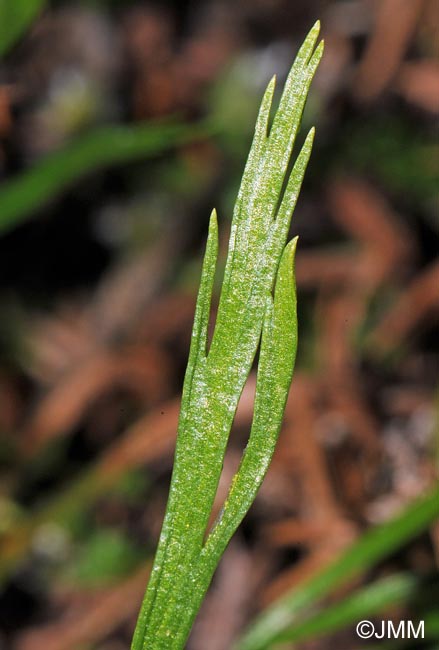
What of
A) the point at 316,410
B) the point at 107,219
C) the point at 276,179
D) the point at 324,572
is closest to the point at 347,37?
the point at 107,219

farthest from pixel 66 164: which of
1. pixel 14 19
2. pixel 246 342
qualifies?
pixel 246 342

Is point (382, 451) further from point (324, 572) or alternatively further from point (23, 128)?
point (23, 128)

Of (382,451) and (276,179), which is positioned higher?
(382,451)

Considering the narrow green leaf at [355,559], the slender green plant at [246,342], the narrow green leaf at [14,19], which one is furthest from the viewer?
the narrow green leaf at [14,19]

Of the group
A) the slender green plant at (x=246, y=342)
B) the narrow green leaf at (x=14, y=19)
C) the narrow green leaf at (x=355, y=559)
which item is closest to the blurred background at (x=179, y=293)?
the narrow green leaf at (x=14, y=19)

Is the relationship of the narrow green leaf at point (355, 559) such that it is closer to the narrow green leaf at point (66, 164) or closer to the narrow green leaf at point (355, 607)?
the narrow green leaf at point (355, 607)

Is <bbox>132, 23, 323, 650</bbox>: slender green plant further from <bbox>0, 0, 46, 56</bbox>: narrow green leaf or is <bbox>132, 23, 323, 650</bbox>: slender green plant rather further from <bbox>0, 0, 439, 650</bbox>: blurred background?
<bbox>0, 0, 46, 56</bbox>: narrow green leaf

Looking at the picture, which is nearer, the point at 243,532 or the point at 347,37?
the point at 243,532
